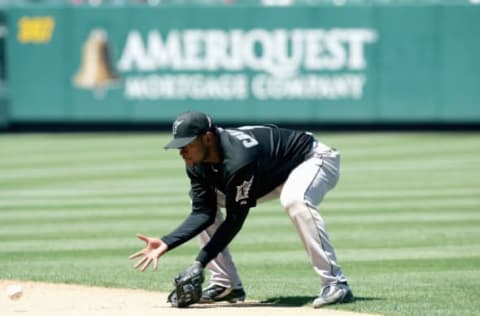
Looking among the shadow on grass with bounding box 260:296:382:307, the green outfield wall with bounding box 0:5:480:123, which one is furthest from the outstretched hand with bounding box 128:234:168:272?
the green outfield wall with bounding box 0:5:480:123

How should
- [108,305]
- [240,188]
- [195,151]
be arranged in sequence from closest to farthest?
[195,151] < [240,188] < [108,305]

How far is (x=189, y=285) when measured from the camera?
7.18 metres

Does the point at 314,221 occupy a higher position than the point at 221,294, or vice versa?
the point at 314,221

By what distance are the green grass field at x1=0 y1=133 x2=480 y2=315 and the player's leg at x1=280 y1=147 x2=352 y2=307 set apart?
0.19m

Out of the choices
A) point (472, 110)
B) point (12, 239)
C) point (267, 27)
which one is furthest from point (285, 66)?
point (12, 239)

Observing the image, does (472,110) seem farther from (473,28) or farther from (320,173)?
(320,173)

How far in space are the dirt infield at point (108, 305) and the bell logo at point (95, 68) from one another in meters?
18.6

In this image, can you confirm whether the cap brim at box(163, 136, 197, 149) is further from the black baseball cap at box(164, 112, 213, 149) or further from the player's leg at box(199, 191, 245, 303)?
the player's leg at box(199, 191, 245, 303)

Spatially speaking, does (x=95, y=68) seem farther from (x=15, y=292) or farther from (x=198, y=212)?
(x=198, y=212)

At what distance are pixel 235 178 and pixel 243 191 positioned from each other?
0.34 feet

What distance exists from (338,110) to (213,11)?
345 cm

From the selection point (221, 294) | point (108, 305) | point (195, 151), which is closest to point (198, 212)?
point (195, 151)

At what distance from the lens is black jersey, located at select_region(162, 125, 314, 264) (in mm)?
6953

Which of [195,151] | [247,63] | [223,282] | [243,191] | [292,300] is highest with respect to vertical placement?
[195,151]
